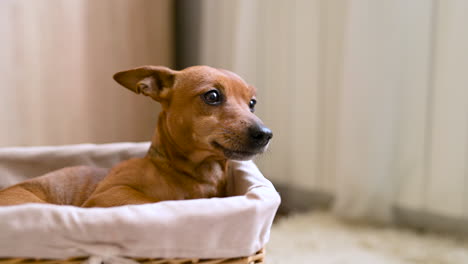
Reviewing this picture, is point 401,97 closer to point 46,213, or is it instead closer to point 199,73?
point 199,73

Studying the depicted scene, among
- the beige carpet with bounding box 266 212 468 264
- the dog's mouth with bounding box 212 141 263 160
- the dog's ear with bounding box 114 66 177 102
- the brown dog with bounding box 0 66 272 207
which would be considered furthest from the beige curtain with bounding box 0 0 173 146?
the dog's mouth with bounding box 212 141 263 160

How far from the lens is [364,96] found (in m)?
1.86

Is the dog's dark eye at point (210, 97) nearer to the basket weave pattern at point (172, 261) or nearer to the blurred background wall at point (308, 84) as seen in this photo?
the basket weave pattern at point (172, 261)

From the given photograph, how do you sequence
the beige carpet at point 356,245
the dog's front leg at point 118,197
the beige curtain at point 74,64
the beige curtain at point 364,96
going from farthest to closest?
the beige curtain at point 74,64, the beige curtain at point 364,96, the beige carpet at point 356,245, the dog's front leg at point 118,197

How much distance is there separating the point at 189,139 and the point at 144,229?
0.42 meters

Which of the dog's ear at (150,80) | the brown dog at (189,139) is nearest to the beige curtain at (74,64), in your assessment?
the brown dog at (189,139)

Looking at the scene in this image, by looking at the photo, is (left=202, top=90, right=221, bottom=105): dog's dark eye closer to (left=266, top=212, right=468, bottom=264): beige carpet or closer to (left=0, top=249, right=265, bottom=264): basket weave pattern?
(left=0, top=249, right=265, bottom=264): basket weave pattern

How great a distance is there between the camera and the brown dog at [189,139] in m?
1.12

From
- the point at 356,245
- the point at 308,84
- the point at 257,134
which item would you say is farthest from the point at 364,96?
the point at 257,134

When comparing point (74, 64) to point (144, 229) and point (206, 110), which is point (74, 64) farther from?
point (144, 229)

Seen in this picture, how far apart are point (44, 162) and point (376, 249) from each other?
4.13ft

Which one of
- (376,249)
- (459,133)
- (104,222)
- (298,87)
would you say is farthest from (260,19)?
(104,222)

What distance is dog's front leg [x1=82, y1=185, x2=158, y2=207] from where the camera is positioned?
1.08m

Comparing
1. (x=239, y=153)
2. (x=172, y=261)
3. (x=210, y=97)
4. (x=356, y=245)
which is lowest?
(x=356, y=245)
